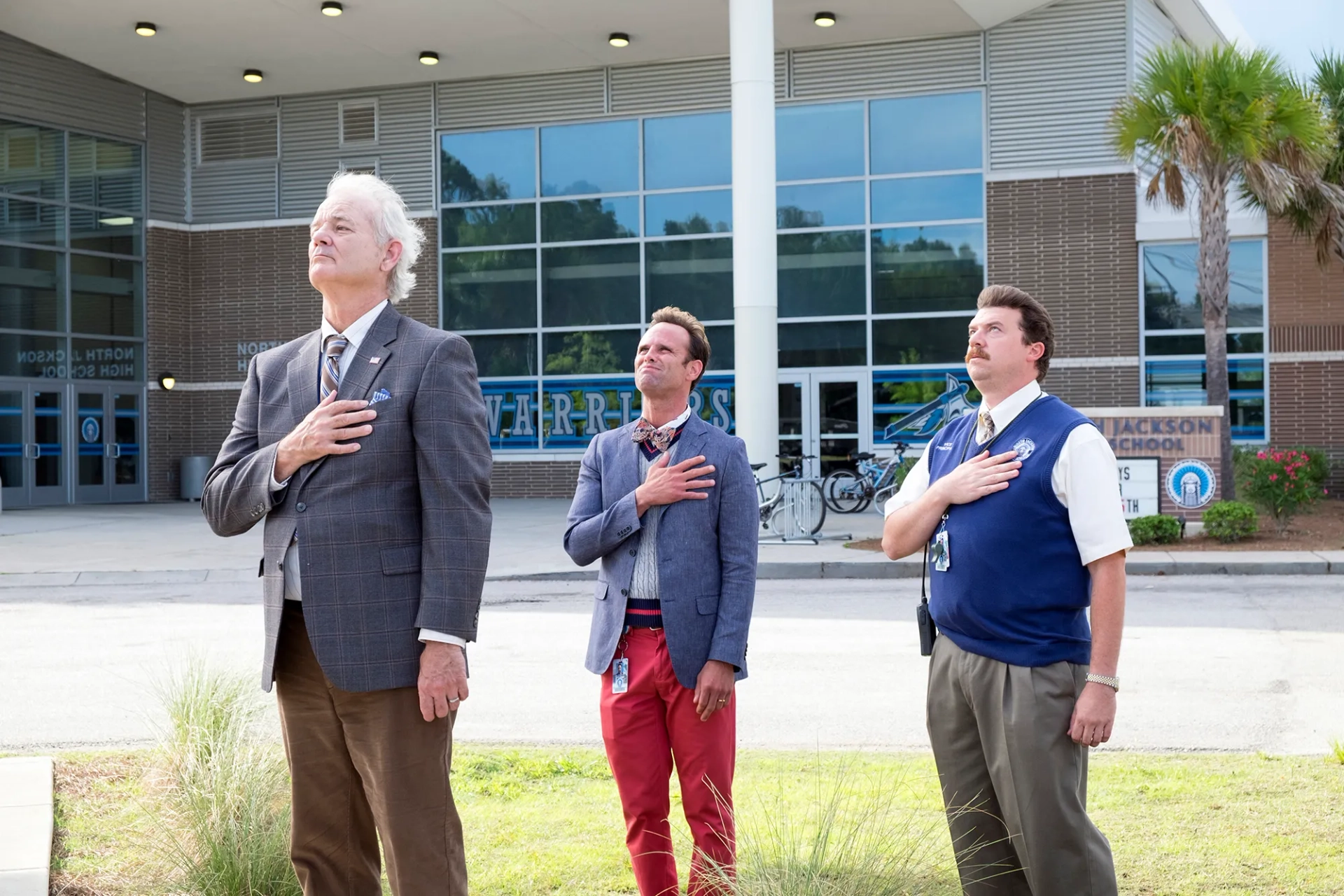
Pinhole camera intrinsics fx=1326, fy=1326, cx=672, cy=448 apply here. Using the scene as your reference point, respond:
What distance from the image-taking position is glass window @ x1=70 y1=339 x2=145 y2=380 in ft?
88.9

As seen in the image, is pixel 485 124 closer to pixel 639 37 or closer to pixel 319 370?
pixel 639 37

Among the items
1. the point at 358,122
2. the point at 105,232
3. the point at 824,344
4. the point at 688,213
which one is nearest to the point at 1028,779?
the point at 824,344

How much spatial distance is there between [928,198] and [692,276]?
15.5 feet

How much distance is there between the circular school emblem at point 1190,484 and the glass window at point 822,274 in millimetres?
8509

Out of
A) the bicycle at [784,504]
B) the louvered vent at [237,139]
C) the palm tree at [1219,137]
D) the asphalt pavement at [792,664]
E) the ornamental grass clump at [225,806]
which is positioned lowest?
the asphalt pavement at [792,664]

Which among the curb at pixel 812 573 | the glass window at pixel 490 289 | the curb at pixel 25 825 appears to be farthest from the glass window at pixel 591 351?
the curb at pixel 25 825

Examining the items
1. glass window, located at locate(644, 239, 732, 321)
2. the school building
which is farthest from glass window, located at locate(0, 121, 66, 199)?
glass window, located at locate(644, 239, 732, 321)

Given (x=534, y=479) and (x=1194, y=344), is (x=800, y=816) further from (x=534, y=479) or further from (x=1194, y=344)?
(x=534, y=479)

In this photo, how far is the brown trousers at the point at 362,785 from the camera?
3.13 m

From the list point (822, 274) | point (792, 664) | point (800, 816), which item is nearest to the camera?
point (800, 816)

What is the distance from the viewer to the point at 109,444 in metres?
27.5

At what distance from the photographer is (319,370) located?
10.9 ft

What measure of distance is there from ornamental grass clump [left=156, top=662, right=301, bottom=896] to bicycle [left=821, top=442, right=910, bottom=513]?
57.9 feet

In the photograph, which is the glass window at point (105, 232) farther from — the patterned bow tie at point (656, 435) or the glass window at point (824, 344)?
the patterned bow tie at point (656, 435)
